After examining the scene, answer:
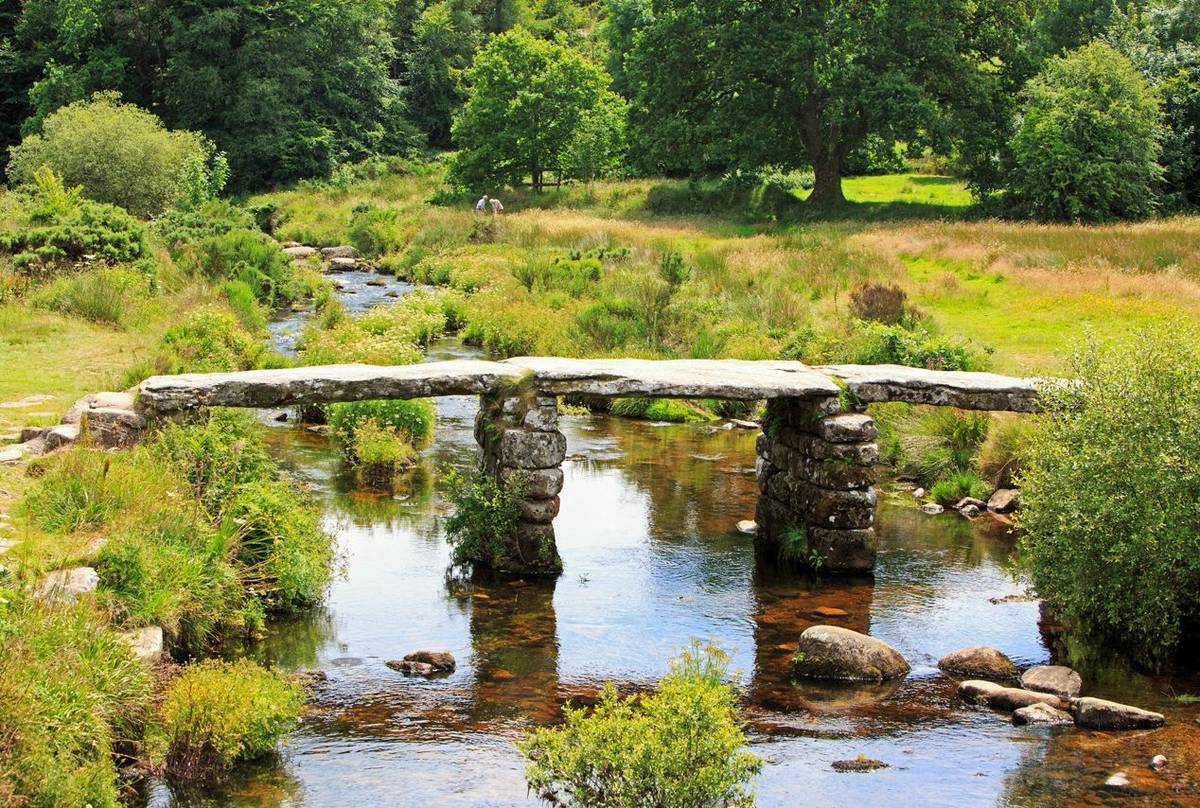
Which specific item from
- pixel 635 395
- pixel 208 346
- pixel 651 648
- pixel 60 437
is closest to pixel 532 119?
pixel 208 346

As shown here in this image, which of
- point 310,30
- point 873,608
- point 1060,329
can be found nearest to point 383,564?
point 873,608

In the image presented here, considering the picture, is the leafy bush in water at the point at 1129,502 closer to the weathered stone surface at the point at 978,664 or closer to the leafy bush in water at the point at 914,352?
the weathered stone surface at the point at 978,664

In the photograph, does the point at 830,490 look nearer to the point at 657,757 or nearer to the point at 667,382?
the point at 667,382

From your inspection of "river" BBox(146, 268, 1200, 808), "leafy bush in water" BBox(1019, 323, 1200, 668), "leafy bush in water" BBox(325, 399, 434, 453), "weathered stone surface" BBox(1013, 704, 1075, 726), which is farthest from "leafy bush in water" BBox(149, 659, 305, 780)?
"leafy bush in water" BBox(325, 399, 434, 453)

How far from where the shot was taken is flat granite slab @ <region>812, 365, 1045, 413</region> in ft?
43.2

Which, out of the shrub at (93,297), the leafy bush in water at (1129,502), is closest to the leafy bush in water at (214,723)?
the leafy bush in water at (1129,502)

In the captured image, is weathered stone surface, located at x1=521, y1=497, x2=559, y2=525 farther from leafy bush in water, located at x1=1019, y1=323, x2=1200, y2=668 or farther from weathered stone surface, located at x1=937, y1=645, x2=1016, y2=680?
leafy bush in water, located at x1=1019, y1=323, x2=1200, y2=668

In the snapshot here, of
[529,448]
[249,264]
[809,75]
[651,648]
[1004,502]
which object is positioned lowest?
[651,648]

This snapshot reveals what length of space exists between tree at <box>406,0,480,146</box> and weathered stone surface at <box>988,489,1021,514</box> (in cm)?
5296

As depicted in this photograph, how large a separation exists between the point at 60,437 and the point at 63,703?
5239 mm

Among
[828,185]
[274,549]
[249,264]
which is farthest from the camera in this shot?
[828,185]

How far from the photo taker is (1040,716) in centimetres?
952

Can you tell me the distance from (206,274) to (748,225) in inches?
731

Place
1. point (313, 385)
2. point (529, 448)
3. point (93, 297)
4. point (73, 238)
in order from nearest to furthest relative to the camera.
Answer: point (313, 385), point (529, 448), point (93, 297), point (73, 238)
